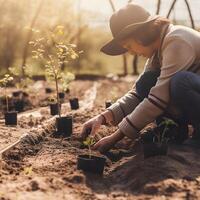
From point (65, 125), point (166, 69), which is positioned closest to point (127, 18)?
point (166, 69)

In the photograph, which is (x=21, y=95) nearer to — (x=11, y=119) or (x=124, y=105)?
(x=11, y=119)

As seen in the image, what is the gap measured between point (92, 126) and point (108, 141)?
0.21m

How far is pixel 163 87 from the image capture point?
3.93m

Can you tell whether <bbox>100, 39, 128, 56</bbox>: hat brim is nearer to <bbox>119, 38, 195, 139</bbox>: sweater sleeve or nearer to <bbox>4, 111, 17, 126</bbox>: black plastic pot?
<bbox>119, 38, 195, 139</bbox>: sweater sleeve

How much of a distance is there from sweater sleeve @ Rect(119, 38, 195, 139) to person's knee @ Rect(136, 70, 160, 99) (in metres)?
0.45

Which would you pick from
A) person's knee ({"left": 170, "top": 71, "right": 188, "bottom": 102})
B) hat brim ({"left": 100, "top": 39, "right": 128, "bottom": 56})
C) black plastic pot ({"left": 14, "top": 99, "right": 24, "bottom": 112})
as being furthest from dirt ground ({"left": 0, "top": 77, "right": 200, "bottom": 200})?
black plastic pot ({"left": 14, "top": 99, "right": 24, "bottom": 112})

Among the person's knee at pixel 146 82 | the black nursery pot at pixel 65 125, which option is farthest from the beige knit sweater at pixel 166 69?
the black nursery pot at pixel 65 125

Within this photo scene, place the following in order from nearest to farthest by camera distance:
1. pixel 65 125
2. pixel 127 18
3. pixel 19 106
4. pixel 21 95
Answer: pixel 127 18
pixel 65 125
pixel 19 106
pixel 21 95

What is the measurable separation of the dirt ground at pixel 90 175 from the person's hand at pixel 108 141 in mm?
112

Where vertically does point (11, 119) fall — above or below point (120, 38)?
below

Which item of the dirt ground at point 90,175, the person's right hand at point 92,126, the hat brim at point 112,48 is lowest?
the dirt ground at point 90,175

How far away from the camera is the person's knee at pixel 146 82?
14.5 ft

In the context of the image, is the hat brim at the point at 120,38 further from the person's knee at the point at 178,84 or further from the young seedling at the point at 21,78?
the young seedling at the point at 21,78

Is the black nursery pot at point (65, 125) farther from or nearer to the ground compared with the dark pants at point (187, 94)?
nearer to the ground
